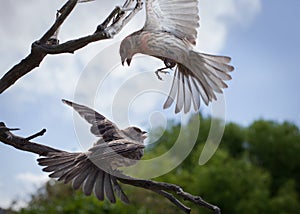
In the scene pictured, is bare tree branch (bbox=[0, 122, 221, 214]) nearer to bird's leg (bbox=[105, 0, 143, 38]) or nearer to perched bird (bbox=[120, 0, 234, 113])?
perched bird (bbox=[120, 0, 234, 113])

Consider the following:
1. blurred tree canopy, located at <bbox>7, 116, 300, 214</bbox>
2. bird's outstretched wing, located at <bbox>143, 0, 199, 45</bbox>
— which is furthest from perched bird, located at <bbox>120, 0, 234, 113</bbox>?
blurred tree canopy, located at <bbox>7, 116, 300, 214</bbox>

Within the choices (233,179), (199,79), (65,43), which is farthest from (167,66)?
(233,179)

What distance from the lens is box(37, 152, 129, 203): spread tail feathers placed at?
37.1 inches

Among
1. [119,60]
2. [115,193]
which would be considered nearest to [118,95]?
[119,60]

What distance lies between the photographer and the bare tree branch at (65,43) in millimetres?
802

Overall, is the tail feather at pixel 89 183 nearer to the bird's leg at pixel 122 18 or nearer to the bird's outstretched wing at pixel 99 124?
the bird's outstretched wing at pixel 99 124

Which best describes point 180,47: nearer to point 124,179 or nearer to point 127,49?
point 127,49

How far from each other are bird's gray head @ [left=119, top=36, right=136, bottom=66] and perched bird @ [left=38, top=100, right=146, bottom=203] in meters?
0.16

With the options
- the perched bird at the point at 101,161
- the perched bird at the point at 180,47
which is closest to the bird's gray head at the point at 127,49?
the perched bird at the point at 180,47

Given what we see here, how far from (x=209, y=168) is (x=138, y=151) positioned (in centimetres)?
583

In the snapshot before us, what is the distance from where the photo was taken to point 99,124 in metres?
1.01

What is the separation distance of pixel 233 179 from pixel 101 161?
5.73 metres

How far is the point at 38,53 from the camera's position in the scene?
91cm

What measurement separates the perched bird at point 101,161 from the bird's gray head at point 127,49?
0.16 meters
